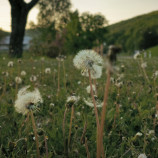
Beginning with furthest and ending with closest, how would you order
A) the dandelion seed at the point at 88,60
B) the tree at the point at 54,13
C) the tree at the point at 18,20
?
the tree at the point at 54,13 → the tree at the point at 18,20 → the dandelion seed at the point at 88,60

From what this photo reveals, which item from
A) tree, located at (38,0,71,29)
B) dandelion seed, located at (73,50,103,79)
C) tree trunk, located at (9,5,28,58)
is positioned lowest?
dandelion seed, located at (73,50,103,79)

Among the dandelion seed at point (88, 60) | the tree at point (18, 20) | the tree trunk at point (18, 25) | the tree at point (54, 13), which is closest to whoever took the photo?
the dandelion seed at point (88, 60)

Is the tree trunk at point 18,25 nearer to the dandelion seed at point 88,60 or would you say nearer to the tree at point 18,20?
the tree at point 18,20

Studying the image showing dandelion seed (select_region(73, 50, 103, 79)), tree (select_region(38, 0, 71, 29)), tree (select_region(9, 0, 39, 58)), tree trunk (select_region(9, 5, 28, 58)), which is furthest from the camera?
tree (select_region(38, 0, 71, 29))

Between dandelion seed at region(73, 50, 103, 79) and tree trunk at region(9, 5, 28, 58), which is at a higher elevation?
tree trunk at region(9, 5, 28, 58)

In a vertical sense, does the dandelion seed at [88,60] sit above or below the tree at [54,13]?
below

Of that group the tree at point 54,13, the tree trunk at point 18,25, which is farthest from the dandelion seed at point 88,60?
the tree at point 54,13

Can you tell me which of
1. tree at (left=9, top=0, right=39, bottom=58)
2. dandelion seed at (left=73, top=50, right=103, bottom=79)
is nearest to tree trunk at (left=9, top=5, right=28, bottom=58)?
tree at (left=9, top=0, right=39, bottom=58)

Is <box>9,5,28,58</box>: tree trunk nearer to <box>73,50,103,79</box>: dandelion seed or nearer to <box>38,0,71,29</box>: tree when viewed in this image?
<box>73,50,103,79</box>: dandelion seed

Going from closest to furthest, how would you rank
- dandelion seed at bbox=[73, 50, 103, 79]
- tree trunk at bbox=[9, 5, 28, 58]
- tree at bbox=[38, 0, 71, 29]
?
dandelion seed at bbox=[73, 50, 103, 79], tree trunk at bbox=[9, 5, 28, 58], tree at bbox=[38, 0, 71, 29]

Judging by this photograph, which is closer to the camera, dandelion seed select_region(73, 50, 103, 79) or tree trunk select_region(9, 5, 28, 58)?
dandelion seed select_region(73, 50, 103, 79)

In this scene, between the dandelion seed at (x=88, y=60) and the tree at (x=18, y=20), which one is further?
the tree at (x=18, y=20)

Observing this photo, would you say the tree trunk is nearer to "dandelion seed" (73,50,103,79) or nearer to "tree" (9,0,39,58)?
"tree" (9,0,39,58)

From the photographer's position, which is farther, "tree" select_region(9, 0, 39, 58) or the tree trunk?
the tree trunk
